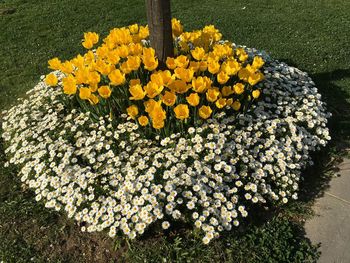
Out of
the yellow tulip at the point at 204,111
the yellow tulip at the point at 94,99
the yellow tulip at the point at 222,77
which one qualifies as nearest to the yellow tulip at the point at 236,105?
the yellow tulip at the point at 222,77

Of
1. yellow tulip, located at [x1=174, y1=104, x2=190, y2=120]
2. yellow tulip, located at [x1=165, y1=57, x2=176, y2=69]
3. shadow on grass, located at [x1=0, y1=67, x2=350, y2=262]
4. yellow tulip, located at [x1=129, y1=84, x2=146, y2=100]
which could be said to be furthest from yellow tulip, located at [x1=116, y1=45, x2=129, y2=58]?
shadow on grass, located at [x1=0, y1=67, x2=350, y2=262]

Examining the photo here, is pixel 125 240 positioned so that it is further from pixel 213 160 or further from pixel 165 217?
pixel 213 160

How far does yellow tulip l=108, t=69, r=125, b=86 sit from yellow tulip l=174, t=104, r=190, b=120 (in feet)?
2.14

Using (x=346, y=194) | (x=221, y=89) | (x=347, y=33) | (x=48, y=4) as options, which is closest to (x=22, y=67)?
(x=48, y=4)

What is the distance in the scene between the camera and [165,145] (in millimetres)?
3881

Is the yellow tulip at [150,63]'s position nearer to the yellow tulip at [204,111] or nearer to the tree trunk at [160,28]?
the tree trunk at [160,28]

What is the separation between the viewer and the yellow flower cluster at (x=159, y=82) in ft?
12.4

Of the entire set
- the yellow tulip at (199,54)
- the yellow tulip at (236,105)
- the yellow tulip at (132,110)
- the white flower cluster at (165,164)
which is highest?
the yellow tulip at (199,54)

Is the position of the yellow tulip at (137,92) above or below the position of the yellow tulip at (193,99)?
above

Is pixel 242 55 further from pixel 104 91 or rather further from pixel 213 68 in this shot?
pixel 104 91

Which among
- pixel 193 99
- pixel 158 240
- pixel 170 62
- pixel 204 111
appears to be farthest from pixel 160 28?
pixel 158 240

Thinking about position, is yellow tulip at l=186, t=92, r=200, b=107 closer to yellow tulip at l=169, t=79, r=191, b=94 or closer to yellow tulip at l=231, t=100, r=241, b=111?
yellow tulip at l=169, t=79, r=191, b=94

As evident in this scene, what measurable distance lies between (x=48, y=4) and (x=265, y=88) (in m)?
6.54

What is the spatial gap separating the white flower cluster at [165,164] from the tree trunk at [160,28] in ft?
2.78
